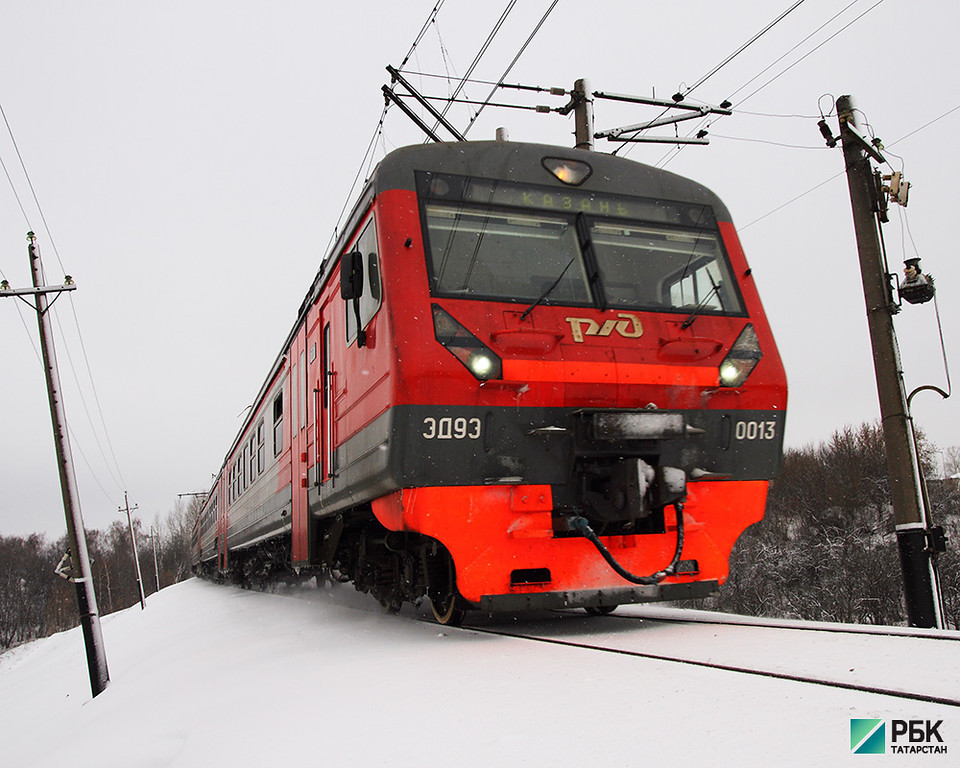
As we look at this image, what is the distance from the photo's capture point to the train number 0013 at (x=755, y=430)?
547 cm

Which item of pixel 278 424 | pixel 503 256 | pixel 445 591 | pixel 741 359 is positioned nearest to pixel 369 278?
pixel 503 256

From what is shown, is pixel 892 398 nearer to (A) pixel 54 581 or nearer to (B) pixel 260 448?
(B) pixel 260 448

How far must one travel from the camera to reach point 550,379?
4973mm

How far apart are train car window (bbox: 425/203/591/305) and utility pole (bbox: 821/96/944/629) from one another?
329 centimetres

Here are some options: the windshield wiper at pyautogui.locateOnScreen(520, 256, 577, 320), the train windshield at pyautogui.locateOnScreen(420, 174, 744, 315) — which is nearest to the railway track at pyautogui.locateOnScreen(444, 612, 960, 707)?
the windshield wiper at pyautogui.locateOnScreen(520, 256, 577, 320)

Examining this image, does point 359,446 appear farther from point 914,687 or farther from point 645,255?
point 914,687

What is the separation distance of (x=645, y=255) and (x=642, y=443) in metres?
1.47

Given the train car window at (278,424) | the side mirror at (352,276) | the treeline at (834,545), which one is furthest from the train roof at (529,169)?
the treeline at (834,545)

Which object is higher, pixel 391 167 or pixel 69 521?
pixel 391 167

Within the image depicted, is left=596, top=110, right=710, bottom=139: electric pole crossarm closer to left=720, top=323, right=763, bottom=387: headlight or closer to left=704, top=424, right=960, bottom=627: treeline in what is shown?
left=720, top=323, right=763, bottom=387: headlight

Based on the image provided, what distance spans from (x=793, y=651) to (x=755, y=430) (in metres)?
2.11

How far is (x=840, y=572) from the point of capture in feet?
88.7

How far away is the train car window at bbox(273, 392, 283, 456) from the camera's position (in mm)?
9978

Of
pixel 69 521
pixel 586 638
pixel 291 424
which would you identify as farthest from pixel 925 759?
pixel 69 521
